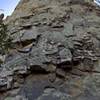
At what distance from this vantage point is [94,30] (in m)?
15.3

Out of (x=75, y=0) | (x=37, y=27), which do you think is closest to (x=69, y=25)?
(x=37, y=27)

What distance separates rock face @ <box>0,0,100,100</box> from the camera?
12055mm

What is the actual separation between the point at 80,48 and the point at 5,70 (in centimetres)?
346

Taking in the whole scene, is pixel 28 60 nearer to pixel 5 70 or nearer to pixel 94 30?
pixel 5 70

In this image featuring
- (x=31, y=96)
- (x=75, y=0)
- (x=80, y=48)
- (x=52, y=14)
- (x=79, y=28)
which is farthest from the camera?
(x=75, y=0)

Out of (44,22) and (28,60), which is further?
(44,22)

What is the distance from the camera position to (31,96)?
11.7m

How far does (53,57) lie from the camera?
12977mm

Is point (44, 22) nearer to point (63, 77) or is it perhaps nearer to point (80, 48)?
point (80, 48)

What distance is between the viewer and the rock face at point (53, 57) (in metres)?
12.1

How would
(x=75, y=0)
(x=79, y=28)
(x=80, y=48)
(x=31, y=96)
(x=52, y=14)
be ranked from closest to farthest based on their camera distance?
(x=31, y=96)
(x=80, y=48)
(x=79, y=28)
(x=52, y=14)
(x=75, y=0)

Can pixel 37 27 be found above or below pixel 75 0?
below

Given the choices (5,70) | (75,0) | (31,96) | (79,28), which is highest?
(75,0)

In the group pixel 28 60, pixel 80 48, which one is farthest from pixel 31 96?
pixel 80 48
